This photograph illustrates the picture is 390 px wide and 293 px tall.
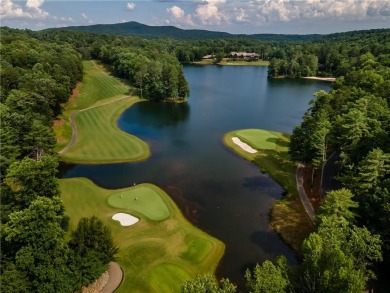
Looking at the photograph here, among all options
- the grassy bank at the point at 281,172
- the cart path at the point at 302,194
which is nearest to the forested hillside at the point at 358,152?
the cart path at the point at 302,194

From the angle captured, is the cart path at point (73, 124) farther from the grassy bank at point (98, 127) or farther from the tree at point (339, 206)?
the tree at point (339, 206)

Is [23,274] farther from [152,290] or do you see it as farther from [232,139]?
[232,139]

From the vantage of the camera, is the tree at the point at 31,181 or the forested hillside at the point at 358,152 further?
the tree at the point at 31,181

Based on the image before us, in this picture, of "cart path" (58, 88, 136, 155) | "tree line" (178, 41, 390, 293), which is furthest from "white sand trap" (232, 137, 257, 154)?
"cart path" (58, 88, 136, 155)

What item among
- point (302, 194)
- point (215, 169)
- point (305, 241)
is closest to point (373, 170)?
point (305, 241)

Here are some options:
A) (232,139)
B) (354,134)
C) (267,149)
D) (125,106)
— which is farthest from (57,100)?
(354,134)

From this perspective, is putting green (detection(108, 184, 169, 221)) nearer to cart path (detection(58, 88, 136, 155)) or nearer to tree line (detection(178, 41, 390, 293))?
tree line (detection(178, 41, 390, 293))
